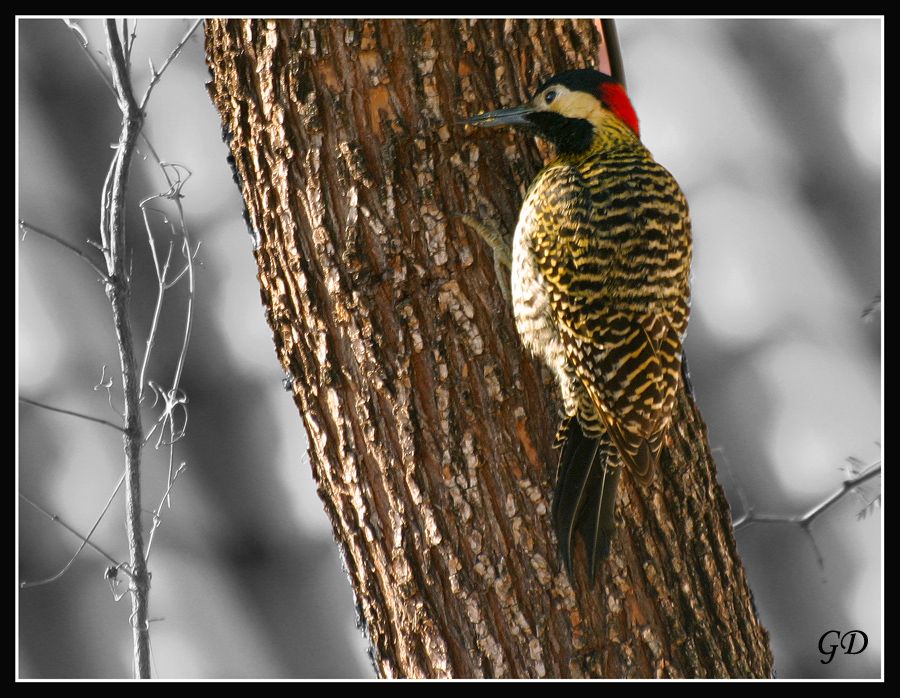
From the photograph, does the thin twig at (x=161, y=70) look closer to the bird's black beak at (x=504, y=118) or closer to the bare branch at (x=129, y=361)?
the bare branch at (x=129, y=361)

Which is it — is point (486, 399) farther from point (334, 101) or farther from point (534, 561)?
point (334, 101)

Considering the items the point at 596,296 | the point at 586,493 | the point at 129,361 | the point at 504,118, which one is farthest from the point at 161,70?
the point at 586,493

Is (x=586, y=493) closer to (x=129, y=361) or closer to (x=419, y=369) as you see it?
(x=419, y=369)

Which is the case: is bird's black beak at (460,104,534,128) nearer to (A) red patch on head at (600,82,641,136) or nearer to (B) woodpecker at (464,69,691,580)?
(B) woodpecker at (464,69,691,580)

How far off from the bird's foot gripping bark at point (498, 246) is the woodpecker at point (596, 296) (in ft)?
0.09

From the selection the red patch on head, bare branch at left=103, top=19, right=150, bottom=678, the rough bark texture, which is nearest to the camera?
the rough bark texture

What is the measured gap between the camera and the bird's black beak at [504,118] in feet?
5.62

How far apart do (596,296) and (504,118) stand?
0.45 metres

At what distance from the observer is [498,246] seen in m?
1.73

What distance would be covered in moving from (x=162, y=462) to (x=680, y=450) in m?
2.53

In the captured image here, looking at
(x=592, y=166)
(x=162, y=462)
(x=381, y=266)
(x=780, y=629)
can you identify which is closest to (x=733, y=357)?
(x=780, y=629)

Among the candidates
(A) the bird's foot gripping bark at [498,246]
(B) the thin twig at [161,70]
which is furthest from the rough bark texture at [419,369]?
(B) the thin twig at [161,70]

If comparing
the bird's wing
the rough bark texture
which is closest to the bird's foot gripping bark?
the rough bark texture

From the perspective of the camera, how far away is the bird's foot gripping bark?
67.1 inches
